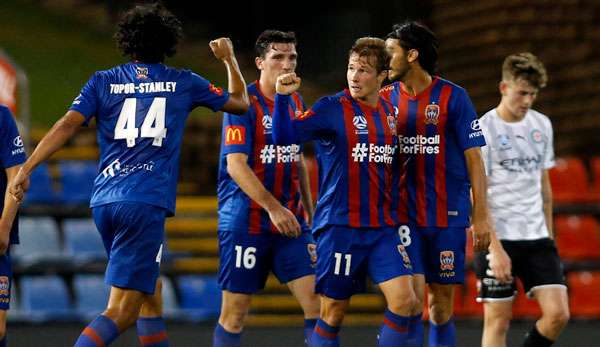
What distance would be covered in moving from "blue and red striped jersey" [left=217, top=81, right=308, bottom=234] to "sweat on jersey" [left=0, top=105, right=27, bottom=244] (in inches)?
44.6

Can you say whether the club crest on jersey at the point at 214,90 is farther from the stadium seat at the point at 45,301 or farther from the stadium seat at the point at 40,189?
the stadium seat at the point at 40,189

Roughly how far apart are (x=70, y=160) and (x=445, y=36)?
592 cm

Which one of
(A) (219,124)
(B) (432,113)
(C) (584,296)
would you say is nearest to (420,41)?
(B) (432,113)

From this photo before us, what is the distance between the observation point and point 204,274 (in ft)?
37.2

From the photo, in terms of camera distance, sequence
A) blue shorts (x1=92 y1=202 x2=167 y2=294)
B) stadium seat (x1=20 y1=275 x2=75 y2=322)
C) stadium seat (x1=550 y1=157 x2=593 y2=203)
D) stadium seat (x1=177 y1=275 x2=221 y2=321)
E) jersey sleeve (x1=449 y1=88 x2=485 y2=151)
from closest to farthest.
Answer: blue shorts (x1=92 y1=202 x2=167 y2=294) < jersey sleeve (x1=449 y1=88 x2=485 y2=151) < stadium seat (x1=20 y1=275 x2=75 y2=322) < stadium seat (x1=177 y1=275 x2=221 y2=321) < stadium seat (x1=550 y1=157 x2=593 y2=203)

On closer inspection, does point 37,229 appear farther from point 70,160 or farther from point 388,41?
point 388,41

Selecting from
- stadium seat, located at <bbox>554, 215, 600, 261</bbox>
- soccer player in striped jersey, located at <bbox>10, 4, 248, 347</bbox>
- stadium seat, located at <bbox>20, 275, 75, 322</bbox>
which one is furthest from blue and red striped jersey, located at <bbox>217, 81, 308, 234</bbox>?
stadium seat, located at <bbox>554, 215, 600, 261</bbox>

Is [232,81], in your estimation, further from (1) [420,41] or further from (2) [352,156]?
(1) [420,41]

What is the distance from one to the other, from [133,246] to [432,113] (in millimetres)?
1822

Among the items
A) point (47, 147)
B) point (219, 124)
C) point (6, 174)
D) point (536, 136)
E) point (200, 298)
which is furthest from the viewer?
point (219, 124)

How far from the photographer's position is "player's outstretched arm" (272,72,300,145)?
5.47 m

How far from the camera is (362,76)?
5.79 meters

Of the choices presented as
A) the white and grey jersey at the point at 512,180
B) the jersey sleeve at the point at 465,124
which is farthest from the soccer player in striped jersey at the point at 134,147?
the white and grey jersey at the point at 512,180

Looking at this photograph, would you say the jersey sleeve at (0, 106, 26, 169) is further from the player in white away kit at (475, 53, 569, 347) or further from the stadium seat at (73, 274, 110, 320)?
the stadium seat at (73, 274, 110, 320)
